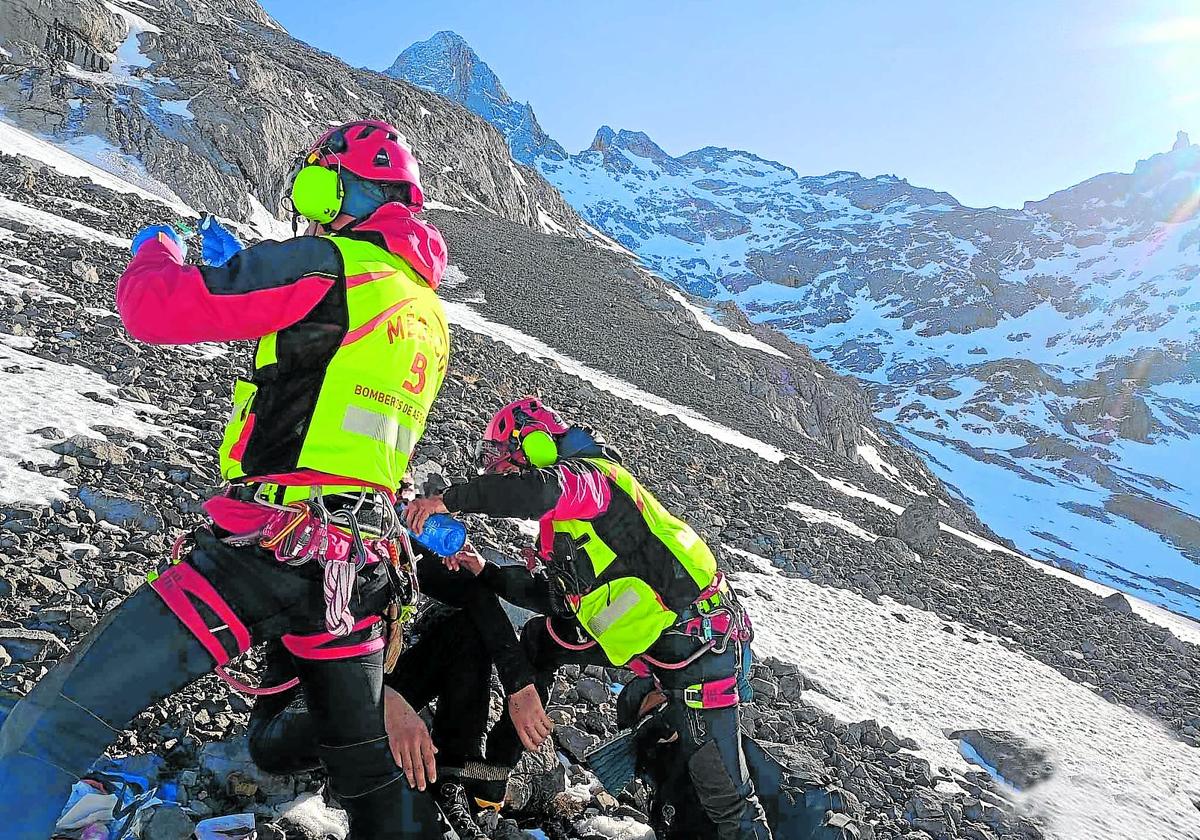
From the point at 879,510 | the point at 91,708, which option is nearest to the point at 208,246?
the point at 91,708

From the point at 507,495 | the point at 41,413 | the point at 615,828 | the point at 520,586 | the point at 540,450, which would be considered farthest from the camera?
the point at 41,413

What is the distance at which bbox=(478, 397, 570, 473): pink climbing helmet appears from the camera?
13.8ft

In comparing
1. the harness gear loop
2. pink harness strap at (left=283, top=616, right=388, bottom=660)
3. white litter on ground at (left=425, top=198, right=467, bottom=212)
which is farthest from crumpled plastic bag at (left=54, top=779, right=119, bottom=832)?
white litter on ground at (left=425, top=198, right=467, bottom=212)

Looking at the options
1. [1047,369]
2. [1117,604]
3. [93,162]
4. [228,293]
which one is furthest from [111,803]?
[1047,369]

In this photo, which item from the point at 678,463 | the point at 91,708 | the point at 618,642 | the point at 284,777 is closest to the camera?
the point at 91,708

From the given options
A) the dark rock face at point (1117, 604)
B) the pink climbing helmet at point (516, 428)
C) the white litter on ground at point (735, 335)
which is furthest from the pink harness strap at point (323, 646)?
the white litter on ground at point (735, 335)

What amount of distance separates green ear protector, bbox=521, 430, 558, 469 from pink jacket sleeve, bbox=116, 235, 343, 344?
1.89 metres

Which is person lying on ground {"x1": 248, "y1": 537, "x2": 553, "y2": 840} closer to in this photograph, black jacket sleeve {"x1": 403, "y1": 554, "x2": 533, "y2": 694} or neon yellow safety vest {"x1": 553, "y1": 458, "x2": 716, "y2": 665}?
black jacket sleeve {"x1": 403, "y1": 554, "x2": 533, "y2": 694}

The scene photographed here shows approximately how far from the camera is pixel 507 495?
3.56 metres

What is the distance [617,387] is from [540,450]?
18233 millimetres

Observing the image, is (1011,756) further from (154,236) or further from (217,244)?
(154,236)

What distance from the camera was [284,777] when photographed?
3348mm

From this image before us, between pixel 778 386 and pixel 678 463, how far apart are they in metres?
23.6

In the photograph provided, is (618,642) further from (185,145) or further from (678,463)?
(185,145)
